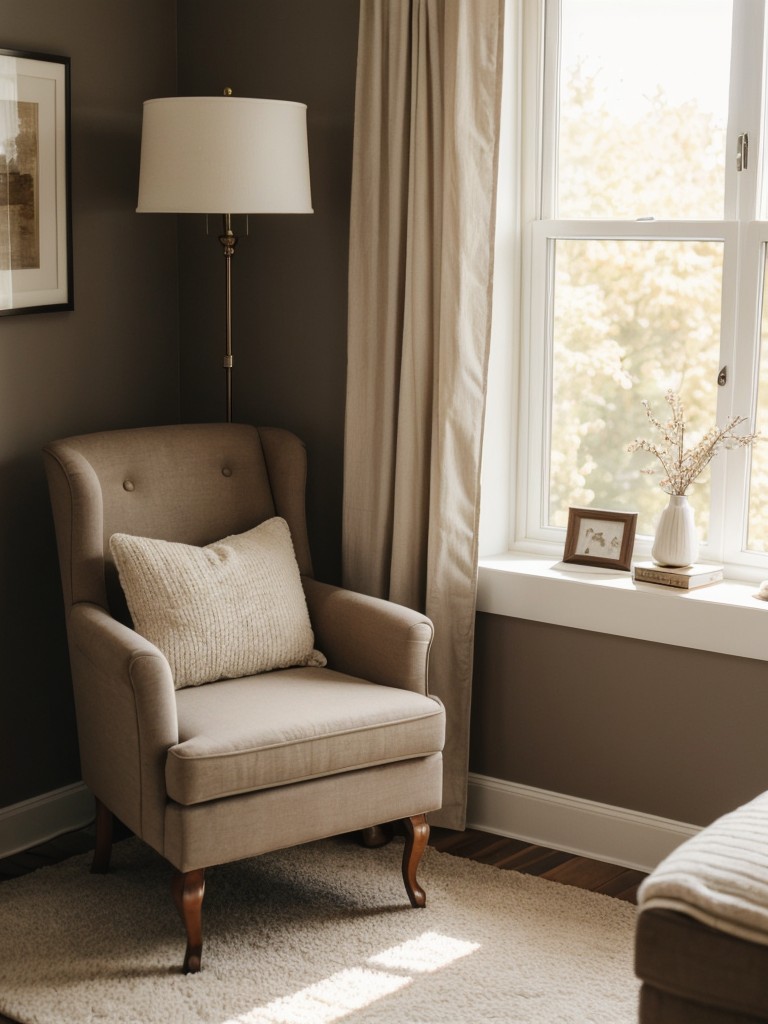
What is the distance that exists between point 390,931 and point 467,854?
0.46 m

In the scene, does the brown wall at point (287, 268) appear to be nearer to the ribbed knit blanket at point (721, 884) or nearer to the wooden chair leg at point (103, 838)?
the wooden chair leg at point (103, 838)

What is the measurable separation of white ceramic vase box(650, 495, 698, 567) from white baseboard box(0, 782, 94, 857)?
1676 mm

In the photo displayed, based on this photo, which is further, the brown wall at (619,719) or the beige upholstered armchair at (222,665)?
the brown wall at (619,719)

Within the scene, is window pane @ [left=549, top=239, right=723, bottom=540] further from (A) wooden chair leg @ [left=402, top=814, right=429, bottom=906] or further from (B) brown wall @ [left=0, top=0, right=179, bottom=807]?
(B) brown wall @ [left=0, top=0, right=179, bottom=807]

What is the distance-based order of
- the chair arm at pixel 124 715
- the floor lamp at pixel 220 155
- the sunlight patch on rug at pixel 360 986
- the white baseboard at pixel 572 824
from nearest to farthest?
1. the sunlight patch on rug at pixel 360 986
2. the chair arm at pixel 124 715
3. the floor lamp at pixel 220 155
4. the white baseboard at pixel 572 824

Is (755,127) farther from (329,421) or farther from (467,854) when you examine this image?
(467,854)

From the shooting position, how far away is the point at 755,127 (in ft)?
9.53

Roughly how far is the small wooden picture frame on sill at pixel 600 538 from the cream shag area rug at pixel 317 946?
80 cm

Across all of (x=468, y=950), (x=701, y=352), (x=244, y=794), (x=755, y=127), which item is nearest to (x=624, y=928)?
(x=468, y=950)

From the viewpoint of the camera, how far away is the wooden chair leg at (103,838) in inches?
118

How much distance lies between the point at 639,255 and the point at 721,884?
1821 mm

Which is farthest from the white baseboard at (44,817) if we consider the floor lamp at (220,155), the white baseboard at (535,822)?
the floor lamp at (220,155)

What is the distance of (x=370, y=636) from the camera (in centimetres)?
293

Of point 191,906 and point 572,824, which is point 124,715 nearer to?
point 191,906
